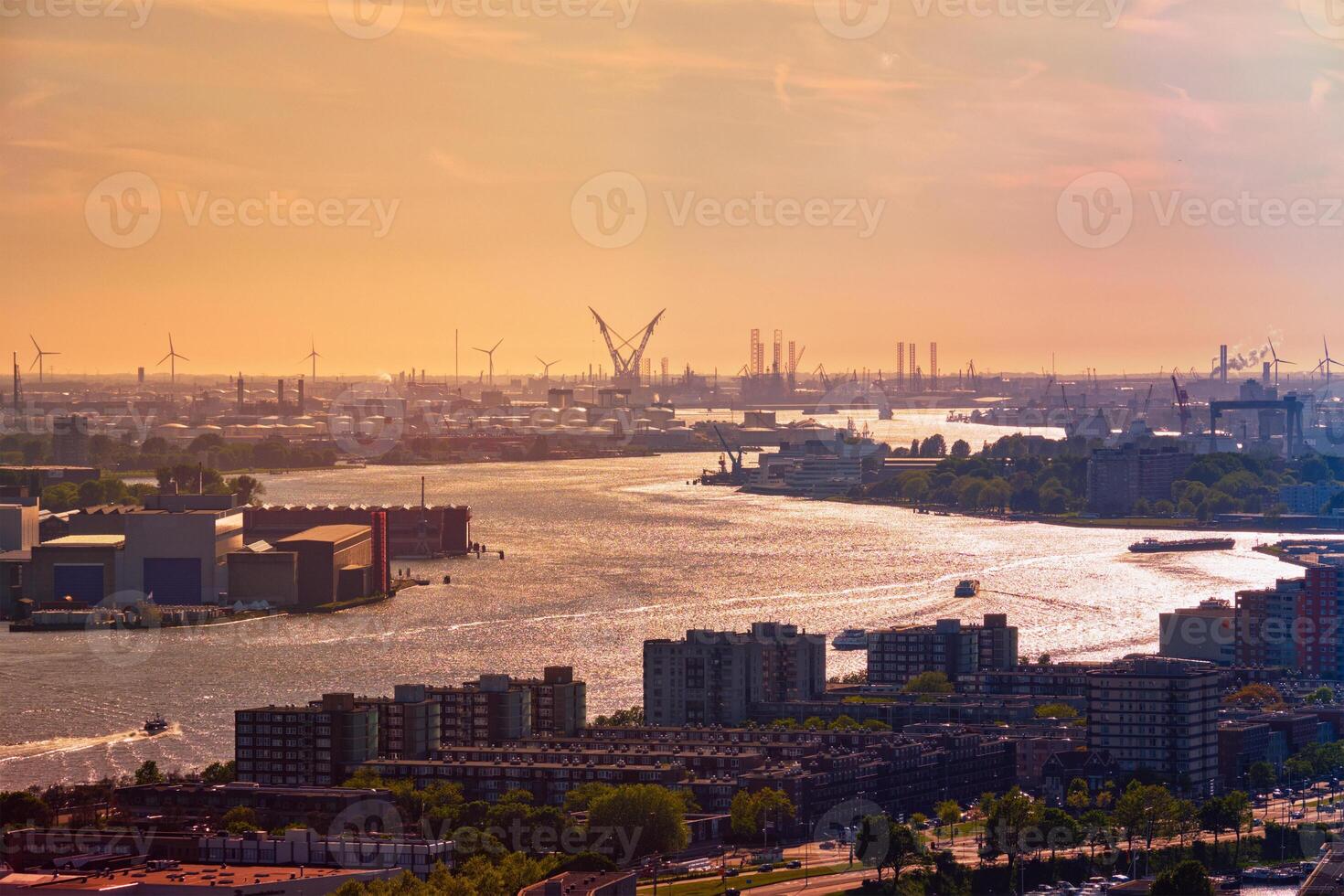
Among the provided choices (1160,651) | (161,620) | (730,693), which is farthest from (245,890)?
(161,620)

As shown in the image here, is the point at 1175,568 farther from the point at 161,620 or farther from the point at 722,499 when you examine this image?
the point at 722,499

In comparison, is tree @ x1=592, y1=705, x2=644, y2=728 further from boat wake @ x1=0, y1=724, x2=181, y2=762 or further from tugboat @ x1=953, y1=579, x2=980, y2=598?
tugboat @ x1=953, y1=579, x2=980, y2=598

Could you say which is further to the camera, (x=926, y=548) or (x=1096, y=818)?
(x=926, y=548)

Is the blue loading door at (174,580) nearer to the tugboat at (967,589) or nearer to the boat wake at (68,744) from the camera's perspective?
the tugboat at (967,589)

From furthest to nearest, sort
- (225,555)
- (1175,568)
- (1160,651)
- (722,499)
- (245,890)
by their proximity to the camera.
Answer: (722,499) < (1175,568) < (225,555) < (1160,651) < (245,890)

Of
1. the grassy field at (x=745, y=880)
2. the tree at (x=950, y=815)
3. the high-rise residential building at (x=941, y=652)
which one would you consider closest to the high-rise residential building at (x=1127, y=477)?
the high-rise residential building at (x=941, y=652)

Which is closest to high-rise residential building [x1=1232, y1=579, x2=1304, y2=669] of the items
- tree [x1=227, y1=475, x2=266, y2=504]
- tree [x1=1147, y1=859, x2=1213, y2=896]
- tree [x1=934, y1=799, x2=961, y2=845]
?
tree [x1=934, y1=799, x2=961, y2=845]

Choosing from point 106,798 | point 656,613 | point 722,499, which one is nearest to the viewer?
point 106,798
